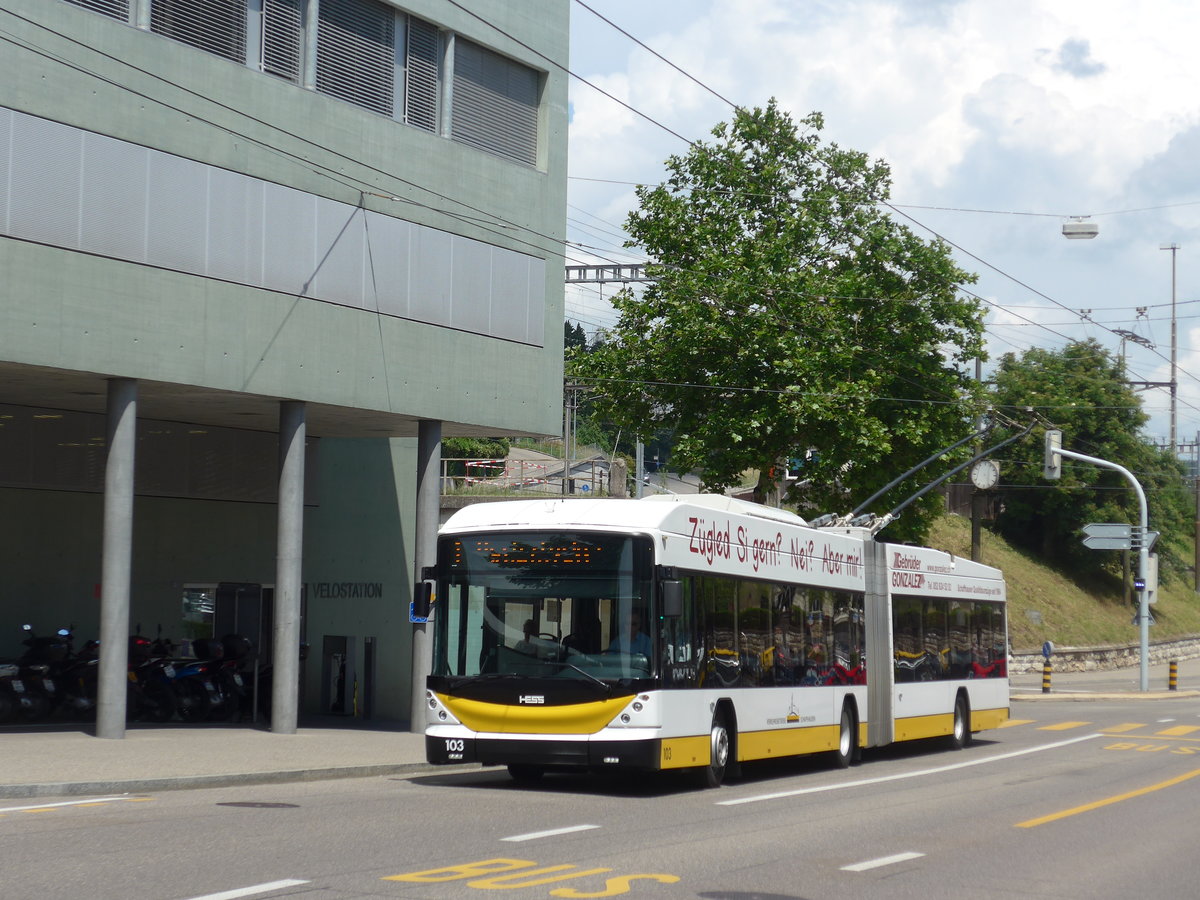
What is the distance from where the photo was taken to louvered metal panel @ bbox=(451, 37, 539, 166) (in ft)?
86.6

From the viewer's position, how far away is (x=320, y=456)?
1165 inches

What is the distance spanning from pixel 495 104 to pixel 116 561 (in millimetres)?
10693

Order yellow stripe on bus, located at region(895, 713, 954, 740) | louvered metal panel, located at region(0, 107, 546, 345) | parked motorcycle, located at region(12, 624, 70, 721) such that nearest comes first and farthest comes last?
louvered metal panel, located at region(0, 107, 546, 345), yellow stripe on bus, located at region(895, 713, 954, 740), parked motorcycle, located at region(12, 624, 70, 721)

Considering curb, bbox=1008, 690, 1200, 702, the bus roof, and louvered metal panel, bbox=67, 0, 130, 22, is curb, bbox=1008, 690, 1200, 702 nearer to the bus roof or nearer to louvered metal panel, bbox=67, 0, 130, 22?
the bus roof

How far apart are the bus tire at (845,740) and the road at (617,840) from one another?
68.2 inches

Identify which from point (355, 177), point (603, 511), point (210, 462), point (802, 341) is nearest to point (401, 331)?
point (355, 177)

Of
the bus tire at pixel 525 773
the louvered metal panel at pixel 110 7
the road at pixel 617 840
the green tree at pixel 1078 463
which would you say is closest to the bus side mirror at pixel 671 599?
the road at pixel 617 840

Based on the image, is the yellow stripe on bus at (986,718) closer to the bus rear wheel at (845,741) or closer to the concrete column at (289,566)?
the bus rear wheel at (845,741)

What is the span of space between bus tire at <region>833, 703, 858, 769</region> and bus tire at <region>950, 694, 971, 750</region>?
5.11 m

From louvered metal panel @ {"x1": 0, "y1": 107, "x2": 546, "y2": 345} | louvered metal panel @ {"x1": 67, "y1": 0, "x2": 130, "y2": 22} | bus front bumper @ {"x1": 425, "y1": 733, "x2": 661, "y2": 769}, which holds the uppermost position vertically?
louvered metal panel @ {"x1": 67, "y1": 0, "x2": 130, "y2": 22}

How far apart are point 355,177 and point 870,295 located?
17.5 metres

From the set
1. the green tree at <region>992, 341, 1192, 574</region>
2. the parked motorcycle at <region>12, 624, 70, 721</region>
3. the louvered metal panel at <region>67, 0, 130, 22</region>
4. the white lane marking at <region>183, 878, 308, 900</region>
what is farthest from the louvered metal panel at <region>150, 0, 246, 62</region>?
the green tree at <region>992, 341, 1192, 574</region>

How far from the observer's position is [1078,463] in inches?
2886

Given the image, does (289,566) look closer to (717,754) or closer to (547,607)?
(547,607)
